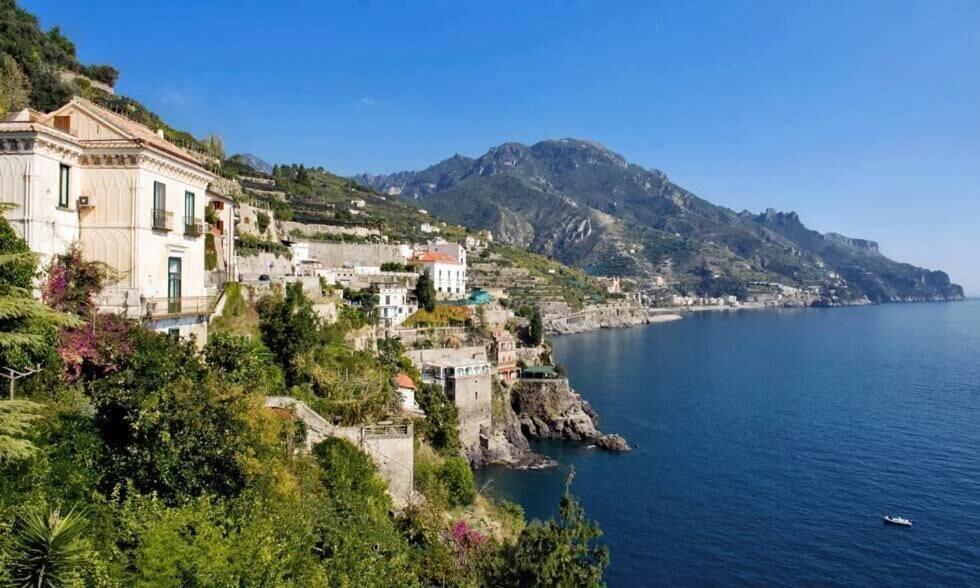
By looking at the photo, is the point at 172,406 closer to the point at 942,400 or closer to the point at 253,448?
the point at 253,448

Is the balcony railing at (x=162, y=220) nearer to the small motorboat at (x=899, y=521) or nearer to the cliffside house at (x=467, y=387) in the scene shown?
the cliffside house at (x=467, y=387)

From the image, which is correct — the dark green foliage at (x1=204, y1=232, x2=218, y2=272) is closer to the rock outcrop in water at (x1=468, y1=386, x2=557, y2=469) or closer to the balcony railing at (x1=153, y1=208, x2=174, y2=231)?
the balcony railing at (x1=153, y1=208, x2=174, y2=231)

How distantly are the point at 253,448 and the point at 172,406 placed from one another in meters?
1.59

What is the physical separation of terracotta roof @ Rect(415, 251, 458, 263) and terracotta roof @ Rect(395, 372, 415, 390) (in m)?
29.4

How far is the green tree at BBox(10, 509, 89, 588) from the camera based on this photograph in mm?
5926

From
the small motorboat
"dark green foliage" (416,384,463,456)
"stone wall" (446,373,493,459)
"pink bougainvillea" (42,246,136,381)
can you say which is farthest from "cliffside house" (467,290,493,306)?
"pink bougainvillea" (42,246,136,381)

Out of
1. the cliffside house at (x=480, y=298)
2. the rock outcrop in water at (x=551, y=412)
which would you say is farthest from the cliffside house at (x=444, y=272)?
the rock outcrop in water at (x=551, y=412)

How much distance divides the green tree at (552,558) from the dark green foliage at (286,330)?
11080 millimetres

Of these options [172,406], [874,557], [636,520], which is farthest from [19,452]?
[874,557]

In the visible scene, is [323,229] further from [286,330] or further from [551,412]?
[286,330]

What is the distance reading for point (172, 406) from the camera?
1116 cm

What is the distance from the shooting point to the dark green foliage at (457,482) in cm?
2422

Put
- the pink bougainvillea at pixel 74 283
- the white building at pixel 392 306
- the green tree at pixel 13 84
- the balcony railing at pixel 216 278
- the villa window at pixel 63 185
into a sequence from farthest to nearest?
the white building at pixel 392 306
the green tree at pixel 13 84
the balcony railing at pixel 216 278
the villa window at pixel 63 185
the pink bougainvillea at pixel 74 283

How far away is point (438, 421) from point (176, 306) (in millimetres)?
20136
